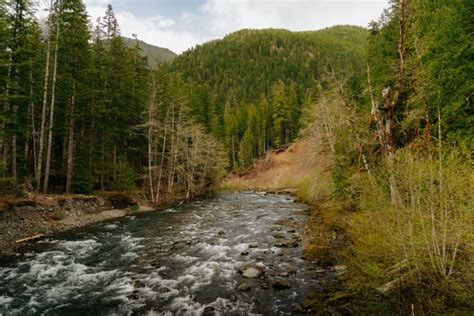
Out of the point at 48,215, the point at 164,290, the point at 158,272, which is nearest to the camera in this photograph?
the point at 164,290

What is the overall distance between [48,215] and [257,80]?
118 m

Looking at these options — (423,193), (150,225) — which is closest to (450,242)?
(423,193)

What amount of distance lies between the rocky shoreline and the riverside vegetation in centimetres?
182

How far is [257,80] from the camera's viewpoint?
130 metres

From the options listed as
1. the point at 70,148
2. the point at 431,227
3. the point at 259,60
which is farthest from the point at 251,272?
the point at 259,60

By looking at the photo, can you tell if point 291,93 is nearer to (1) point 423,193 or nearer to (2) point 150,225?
(2) point 150,225

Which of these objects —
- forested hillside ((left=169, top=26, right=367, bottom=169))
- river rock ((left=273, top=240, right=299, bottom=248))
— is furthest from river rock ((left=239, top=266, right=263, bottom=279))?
A: forested hillside ((left=169, top=26, right=367, bottom=169))

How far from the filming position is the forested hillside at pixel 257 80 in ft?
227

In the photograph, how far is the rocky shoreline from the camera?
55.1ft

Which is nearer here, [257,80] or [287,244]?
[287,244]

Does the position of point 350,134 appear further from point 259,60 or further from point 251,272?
point 259,60

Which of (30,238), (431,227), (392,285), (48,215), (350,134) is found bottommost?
(30,238)

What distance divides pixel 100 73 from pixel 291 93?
4964cm

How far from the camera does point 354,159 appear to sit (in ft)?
64.7
